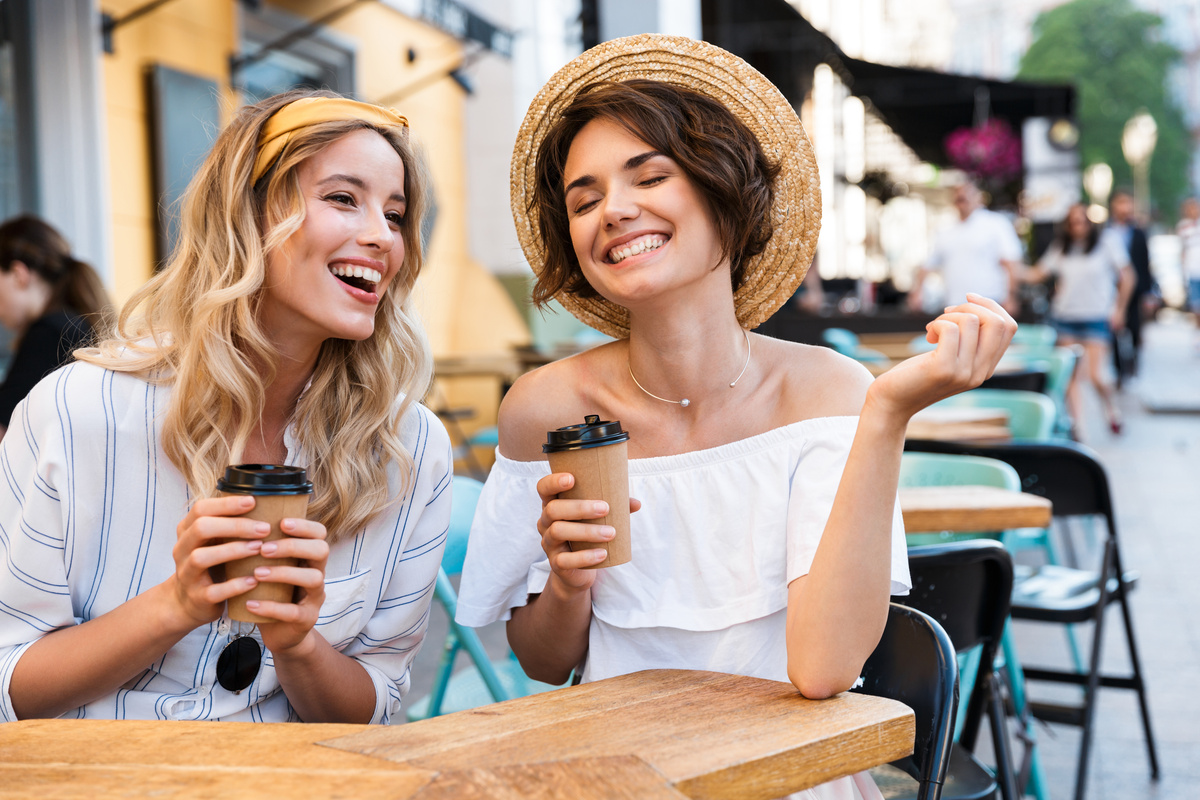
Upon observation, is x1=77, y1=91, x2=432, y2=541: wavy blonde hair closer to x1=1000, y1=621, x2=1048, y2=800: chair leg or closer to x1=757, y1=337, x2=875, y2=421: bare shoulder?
x1=757, y1=337, x2=875, y2=421: bare shoulder

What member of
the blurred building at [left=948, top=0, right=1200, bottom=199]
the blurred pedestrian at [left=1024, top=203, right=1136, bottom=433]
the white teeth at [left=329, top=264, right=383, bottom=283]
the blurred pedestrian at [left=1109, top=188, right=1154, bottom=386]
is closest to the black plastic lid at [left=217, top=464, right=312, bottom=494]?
the white teeth at [left=329, top=264, right=383, bottom=283]

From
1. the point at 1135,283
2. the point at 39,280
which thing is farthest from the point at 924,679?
the point at 1135,283

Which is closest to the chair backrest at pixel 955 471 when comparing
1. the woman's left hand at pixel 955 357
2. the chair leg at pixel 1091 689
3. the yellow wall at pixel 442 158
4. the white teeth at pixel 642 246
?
the chair leg at pixel 1091 689

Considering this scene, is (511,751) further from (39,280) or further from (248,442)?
(39,280)

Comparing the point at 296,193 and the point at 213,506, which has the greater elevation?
the point at 296,193

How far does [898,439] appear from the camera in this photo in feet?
4.08

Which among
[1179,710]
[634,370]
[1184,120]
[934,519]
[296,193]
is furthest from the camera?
[1184,120]

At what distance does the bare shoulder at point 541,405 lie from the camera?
1.74 m

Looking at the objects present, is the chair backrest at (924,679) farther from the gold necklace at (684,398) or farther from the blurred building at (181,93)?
the blurred building at (181,93)

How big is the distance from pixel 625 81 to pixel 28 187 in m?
4.49

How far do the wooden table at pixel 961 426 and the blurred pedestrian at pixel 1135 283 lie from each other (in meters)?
9.35

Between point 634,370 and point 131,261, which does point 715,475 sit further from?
point 131,261

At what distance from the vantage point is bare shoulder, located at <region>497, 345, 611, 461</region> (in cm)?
174

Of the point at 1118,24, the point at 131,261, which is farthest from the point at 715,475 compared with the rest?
the point at 1118,24
